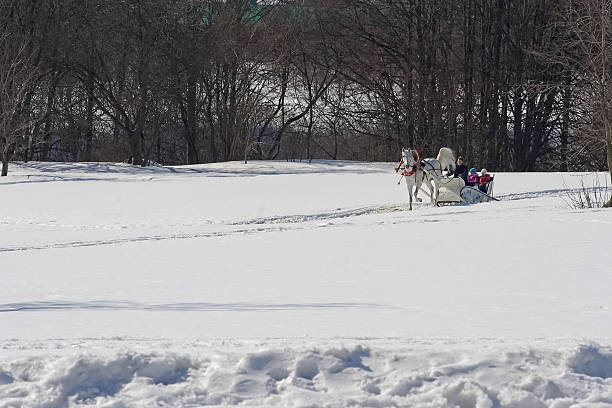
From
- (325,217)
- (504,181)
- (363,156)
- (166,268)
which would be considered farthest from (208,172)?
(166,268)

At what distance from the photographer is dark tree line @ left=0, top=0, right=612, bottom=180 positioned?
162 ft

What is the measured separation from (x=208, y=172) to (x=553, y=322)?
32.0 m

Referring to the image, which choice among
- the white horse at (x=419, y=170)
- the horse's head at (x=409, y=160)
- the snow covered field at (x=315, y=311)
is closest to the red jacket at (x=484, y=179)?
the white horse at (x=419, y=170)

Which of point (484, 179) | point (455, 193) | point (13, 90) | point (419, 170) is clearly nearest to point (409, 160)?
point (419, 170)

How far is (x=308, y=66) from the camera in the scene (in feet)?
181

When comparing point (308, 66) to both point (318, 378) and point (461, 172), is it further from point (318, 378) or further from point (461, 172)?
point (318, 378)

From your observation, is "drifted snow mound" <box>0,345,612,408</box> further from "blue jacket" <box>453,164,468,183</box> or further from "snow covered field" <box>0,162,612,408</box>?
"blue jacket" <box>453,164,468,183</box>

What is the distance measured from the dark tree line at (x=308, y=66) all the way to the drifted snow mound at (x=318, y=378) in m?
40.4

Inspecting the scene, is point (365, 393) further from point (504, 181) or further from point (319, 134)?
point (319, 134)

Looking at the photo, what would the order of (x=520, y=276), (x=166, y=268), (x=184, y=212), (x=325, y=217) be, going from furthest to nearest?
(x=184, y=212) < (x=325, y=217) < (x=166, y=268) < (x=520, y=276)

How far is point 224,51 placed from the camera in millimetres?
50906

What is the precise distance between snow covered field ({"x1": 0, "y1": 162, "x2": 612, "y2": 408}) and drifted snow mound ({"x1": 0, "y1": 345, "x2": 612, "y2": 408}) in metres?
0.01

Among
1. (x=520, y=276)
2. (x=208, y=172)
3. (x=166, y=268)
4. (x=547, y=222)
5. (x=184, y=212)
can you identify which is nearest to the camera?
(x=520, y=276)

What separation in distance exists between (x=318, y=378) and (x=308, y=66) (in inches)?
1931
